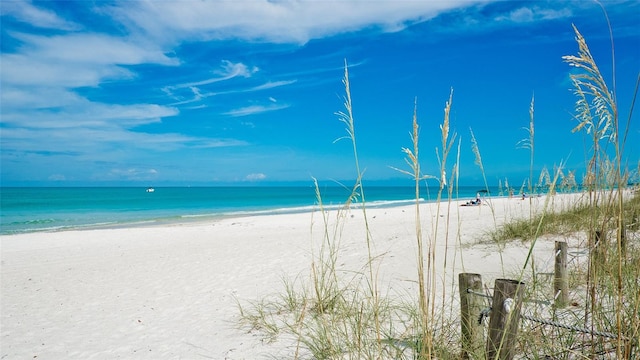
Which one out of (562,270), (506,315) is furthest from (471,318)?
(562,270)

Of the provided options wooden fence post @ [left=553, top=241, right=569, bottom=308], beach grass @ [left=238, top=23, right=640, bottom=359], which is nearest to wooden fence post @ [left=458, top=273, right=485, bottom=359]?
beach grass @ [left=238, top=23, right=640, bottom=359]

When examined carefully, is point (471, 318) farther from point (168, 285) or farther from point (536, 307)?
point (168, 285)

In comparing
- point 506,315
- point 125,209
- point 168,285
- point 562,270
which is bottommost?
point 168,285

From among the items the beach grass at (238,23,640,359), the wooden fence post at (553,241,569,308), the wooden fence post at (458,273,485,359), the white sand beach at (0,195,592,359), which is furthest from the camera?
the white sand beach at (0,195,592,359)

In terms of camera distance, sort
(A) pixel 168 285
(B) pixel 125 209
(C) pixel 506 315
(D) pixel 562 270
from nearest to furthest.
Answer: (C) pixel 506 315 < (D) pixel 562 270 < (A) pixel 168 285 < (B) pixel 125 209

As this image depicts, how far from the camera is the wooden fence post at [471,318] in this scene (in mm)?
2279

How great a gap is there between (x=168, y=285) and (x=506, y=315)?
6.15 metres

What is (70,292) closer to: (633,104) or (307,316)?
(307,316)

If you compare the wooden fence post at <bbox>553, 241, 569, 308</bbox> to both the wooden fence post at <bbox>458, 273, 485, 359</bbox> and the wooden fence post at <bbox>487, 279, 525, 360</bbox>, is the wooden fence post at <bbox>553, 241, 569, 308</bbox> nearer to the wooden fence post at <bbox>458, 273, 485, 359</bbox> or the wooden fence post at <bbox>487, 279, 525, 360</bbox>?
the wooden fence post at <bbox>458, 273, 485, 359</bbox>

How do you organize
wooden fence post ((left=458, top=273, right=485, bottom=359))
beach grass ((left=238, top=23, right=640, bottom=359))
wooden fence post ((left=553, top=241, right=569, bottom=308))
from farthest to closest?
wooden fence post ((left=553, top=241, right=569, bottom=308)) < wooden fence post ((left=458, top=273, right=485, bottom=359)) < beach grass ((left=238, top=23, right=640, bottom=359))

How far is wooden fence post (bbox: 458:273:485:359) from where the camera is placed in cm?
228

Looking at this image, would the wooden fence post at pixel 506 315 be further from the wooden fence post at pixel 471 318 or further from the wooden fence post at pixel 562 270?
the wooden fence post at pixel 562 270

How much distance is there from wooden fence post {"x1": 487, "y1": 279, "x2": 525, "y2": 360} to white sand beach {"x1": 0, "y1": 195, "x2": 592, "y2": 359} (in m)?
0.28

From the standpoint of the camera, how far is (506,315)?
1.95 meters
